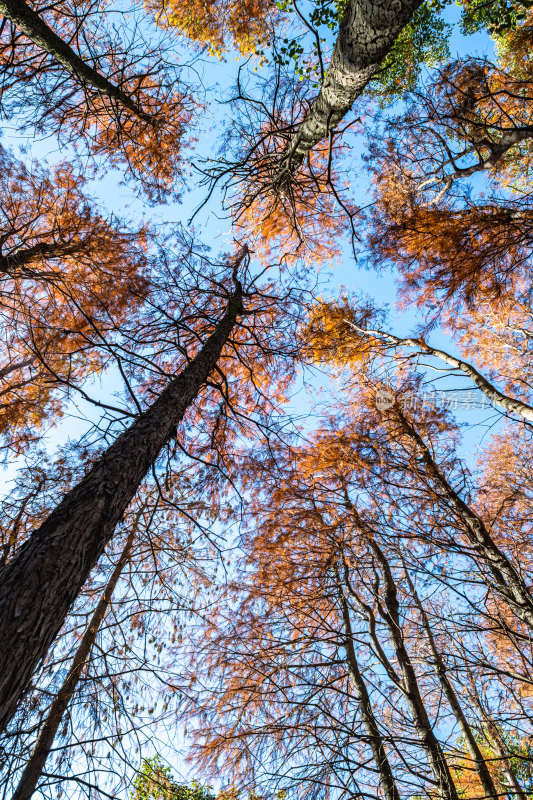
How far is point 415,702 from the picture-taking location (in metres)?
3.54

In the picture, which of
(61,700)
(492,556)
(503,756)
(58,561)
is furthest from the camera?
(61,700)

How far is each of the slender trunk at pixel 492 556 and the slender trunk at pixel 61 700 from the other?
11.6 feet

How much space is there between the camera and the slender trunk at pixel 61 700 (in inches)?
112

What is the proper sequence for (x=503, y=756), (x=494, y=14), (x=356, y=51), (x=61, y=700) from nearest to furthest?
(x=503, y=756) < (x=356, y=51) < (x=61, y=700) < (x=494, y=14)

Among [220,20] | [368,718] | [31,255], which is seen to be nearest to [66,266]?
[31,255]

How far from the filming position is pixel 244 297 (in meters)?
6.71

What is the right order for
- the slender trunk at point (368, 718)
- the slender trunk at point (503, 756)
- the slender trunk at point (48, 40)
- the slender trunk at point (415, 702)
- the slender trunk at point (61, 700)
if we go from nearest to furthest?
the slender trunk at point (503, 756) < the slender trunk at point (415, 702) < the slender trunk at point (61, 700) < the slender trunk at point (368, 718) < the slender trunk at point (48, 40)

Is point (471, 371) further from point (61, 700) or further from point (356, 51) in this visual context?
point (61, 700)

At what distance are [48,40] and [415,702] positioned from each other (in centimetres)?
859

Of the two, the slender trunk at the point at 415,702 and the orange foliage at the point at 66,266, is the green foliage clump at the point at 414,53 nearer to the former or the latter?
the orange foliage at the point at 66,266

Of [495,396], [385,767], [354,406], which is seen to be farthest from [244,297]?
[385,767]

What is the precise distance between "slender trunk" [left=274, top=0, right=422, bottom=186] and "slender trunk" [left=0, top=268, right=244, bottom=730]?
285 cm

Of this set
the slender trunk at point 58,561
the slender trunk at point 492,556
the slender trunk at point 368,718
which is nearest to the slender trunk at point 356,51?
the slender trunk at point 58,561

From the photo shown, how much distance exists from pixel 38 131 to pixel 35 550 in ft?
18.9
